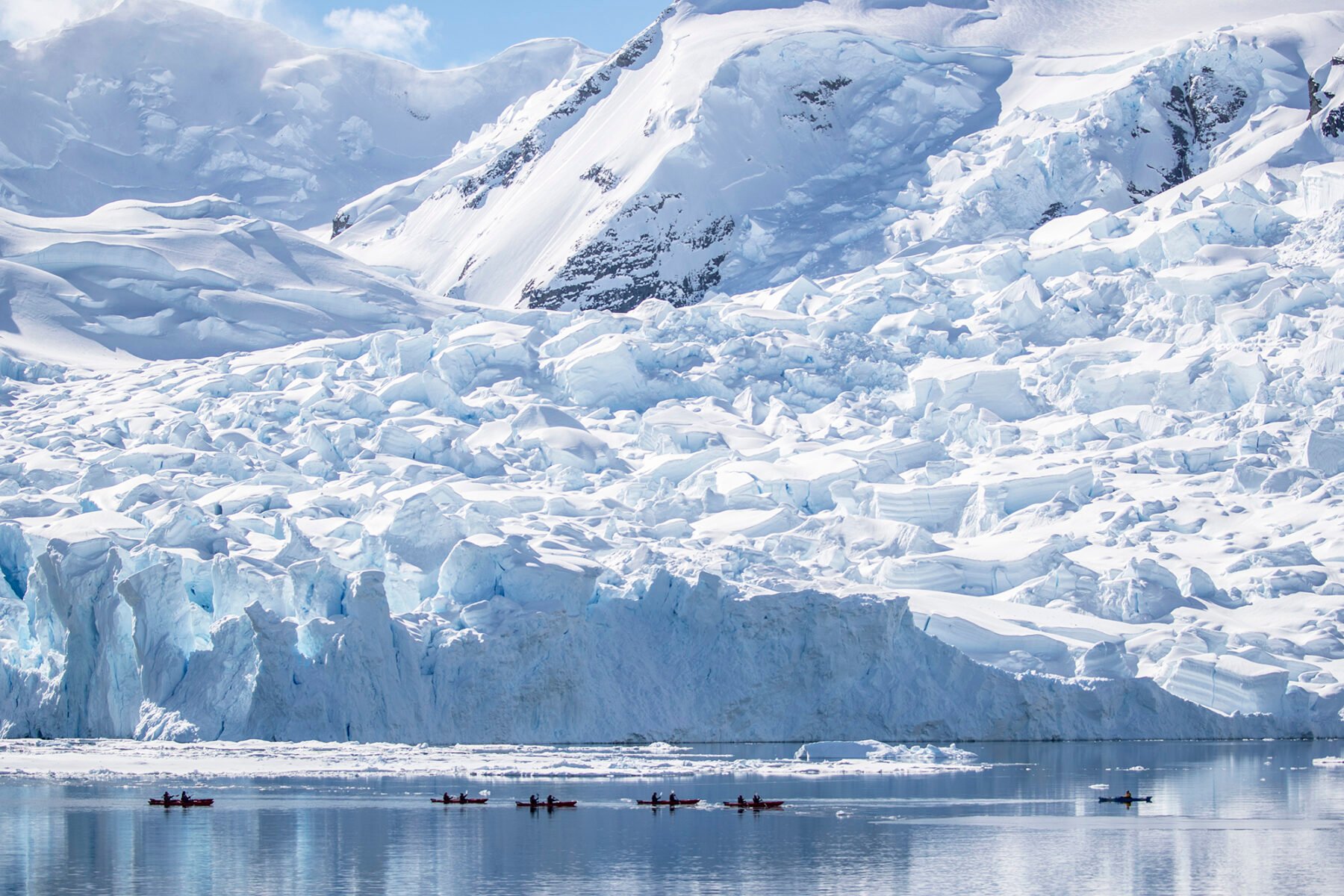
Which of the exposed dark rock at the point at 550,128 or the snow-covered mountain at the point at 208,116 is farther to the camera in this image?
the snow-covered mountain at the point at 208,116

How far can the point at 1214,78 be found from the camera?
65.9 metres

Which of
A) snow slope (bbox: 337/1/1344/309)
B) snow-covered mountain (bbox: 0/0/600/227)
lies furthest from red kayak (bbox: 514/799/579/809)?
snow-covered mountain (bbox: 0/0/600/227)

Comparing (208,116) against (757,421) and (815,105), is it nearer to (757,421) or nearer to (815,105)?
(815,105)

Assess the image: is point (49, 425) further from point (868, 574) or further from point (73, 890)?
point (73, 890)

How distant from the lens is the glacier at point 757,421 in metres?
36.0

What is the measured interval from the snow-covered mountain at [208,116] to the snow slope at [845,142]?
12.9 meters

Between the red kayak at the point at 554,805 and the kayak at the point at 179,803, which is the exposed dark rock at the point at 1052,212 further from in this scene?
the kayak at the point at 179,803

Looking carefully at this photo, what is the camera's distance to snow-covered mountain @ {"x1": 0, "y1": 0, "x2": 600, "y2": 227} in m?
88.1

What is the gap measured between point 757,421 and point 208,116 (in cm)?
5477

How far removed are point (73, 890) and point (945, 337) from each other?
131 ft

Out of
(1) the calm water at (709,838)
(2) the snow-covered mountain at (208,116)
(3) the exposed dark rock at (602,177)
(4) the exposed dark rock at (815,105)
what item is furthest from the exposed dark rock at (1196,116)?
(2) the snow-covered mountain at (208,116)

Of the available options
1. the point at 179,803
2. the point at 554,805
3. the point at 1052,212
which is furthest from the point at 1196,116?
the point at 179,803

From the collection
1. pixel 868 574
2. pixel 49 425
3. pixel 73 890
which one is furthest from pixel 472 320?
pixel 73 890

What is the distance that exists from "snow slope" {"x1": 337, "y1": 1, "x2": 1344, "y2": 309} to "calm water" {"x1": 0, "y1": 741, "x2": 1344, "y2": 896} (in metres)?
37.5
